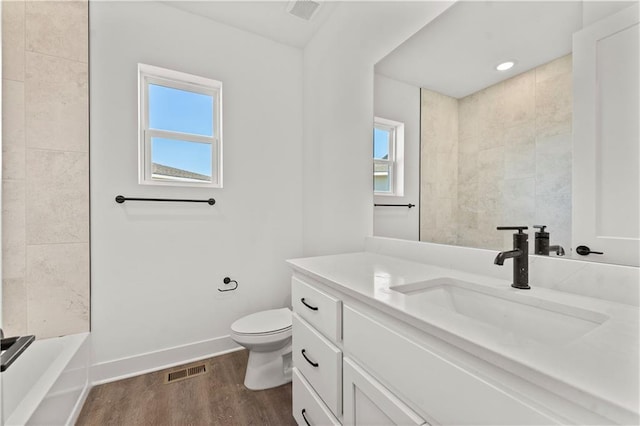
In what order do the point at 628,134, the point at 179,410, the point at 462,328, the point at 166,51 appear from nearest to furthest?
the point at 462,328 → the point at 628,134 → the point at 179,410 → the point at 166,51

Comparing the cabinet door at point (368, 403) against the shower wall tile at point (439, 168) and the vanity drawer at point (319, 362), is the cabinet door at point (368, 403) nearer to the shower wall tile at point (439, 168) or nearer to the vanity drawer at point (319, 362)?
the vanity drawer at point (319, 362)

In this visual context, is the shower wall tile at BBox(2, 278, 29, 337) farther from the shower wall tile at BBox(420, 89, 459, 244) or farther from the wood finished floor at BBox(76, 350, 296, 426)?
the shower wall tile at BBox(420, 89, 459, 244)

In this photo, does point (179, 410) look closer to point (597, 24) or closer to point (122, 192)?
point (122, 192)

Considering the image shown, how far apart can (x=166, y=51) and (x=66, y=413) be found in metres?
2.27

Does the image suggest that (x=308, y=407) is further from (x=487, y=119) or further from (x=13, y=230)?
(x=13, y=230)

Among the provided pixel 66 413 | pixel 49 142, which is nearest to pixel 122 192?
pixel 49 142

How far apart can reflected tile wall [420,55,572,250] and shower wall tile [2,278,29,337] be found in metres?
2.30

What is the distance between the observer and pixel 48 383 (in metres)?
1.26

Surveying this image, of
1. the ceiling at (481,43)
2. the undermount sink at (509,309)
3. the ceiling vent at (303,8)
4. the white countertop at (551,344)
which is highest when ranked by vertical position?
the ceiling vent at (303,8)

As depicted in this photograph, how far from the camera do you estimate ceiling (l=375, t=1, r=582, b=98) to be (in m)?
0.95

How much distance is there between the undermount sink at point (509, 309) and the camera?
0.70 m

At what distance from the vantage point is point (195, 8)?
2.02 m

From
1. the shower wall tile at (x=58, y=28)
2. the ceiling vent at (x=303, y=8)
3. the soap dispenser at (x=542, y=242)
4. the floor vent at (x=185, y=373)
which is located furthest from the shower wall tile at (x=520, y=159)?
the shower wall tile at (x=58, y=28)

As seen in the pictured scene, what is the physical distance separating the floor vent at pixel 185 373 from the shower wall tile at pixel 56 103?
1.58 metres
